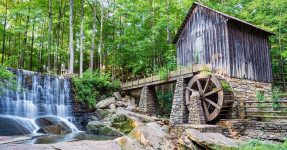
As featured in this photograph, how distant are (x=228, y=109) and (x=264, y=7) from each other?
9.82 metres

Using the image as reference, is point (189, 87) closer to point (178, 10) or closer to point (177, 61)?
point (177, 61)

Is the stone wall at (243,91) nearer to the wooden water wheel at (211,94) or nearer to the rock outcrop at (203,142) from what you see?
the wooden water wheel at (211,94)

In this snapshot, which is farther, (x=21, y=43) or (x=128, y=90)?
(x=21, y=43)

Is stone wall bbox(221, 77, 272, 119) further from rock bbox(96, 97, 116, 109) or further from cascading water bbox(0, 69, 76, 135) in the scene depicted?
cascading water bbox(0, 69, 76, 135)

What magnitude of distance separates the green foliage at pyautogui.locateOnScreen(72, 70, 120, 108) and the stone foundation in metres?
2.77

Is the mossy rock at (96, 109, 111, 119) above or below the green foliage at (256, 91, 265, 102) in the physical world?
below

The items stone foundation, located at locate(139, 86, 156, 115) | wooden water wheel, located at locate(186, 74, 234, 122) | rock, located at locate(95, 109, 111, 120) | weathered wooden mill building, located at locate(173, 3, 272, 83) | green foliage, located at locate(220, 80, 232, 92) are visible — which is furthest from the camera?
stone foundation, located at locate(139, 86, 156, 115)

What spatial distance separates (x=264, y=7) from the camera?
1808 cm

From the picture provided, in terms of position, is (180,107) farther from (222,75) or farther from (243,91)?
(243,91)

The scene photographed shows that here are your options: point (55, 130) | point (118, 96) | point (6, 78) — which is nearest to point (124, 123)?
point (55, 130)

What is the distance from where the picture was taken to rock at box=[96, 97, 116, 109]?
16.1 m

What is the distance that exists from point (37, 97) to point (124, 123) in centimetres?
581

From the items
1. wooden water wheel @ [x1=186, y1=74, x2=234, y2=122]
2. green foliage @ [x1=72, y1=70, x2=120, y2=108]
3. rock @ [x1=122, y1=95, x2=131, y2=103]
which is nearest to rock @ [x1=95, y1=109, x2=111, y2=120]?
green foliage @ [x1=72, y1=70, x2=120, y2=108]

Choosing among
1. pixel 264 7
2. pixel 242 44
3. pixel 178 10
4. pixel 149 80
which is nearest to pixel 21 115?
pixel 149 80
